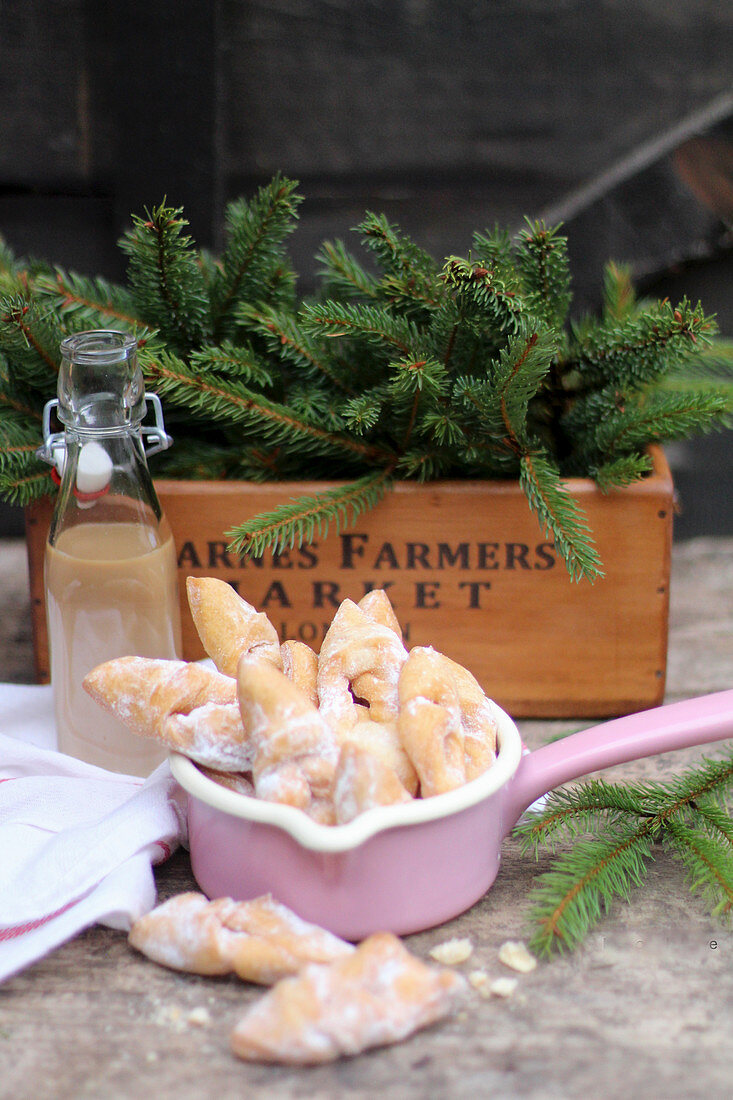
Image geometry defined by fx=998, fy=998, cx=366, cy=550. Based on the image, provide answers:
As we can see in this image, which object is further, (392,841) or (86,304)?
(86,304)

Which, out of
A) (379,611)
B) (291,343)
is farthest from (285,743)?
(291,343)

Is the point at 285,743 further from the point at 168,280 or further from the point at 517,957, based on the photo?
the point at 168,280

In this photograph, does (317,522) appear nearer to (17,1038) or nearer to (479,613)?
(479,613)

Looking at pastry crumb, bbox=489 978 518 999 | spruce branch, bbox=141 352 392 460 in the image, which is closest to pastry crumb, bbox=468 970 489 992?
pastry crumb, bbox=489 978 518 999

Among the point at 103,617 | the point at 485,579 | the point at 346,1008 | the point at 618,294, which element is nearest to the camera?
the point at 346,1008

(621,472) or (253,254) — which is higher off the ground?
(253,254)

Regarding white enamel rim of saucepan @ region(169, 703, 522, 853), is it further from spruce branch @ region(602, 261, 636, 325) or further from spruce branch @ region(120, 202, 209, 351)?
spruce branch @ region(602, 261, 636, 325)

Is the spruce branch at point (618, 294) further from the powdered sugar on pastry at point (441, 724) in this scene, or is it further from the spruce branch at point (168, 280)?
the powdered sugar on pastry at point (441, 724)
